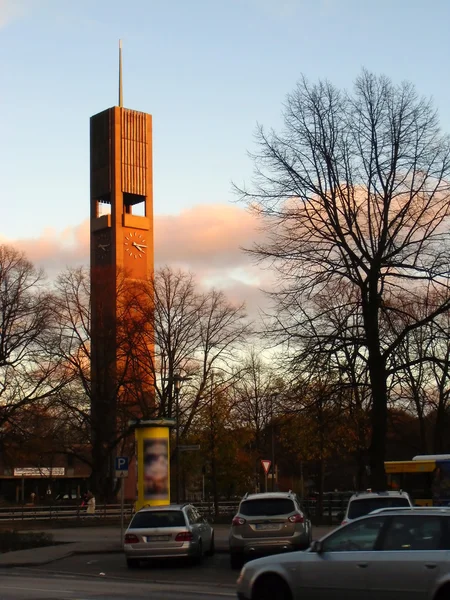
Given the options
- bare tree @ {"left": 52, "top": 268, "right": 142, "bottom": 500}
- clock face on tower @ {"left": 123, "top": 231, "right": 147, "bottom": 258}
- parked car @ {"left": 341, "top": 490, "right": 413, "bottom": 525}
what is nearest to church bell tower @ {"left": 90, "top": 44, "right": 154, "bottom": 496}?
clock face on tower @ {"left": 123, "top": 231, "right": 147, "bottom": 258}

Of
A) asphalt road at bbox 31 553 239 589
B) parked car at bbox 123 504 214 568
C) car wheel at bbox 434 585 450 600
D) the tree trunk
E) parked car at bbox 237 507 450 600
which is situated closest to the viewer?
car wheel at bbox 434 585 450 600

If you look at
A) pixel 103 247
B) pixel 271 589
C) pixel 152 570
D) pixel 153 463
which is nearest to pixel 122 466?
pixel 153 463

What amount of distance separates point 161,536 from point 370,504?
490 cm

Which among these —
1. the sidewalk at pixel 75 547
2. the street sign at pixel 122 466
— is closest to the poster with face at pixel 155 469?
the sidewalk at pixel 75 547

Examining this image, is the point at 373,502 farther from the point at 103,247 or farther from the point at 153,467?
the point at 103,247

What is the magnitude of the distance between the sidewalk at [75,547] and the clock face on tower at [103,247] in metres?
48.4

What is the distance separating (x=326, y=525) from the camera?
3475cm

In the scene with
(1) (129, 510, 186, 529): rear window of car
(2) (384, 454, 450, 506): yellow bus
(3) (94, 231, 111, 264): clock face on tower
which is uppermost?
(3) (94, 231, 111, 264): clock face on tower

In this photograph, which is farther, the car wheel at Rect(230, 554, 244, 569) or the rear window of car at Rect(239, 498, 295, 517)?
the car wheel at Rect(230, 554, 244, 569)

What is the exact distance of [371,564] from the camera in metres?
11.1

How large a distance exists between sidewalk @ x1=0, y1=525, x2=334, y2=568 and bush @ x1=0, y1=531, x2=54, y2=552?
0.47m

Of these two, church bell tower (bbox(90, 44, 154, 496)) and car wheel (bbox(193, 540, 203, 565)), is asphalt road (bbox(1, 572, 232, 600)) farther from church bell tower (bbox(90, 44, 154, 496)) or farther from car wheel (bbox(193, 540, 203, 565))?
church bell tower (bbox(90, 44, 154, 496))

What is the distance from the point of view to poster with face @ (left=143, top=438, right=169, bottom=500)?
3300cm

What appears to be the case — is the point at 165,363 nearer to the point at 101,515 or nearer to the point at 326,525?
the point at 101,515
